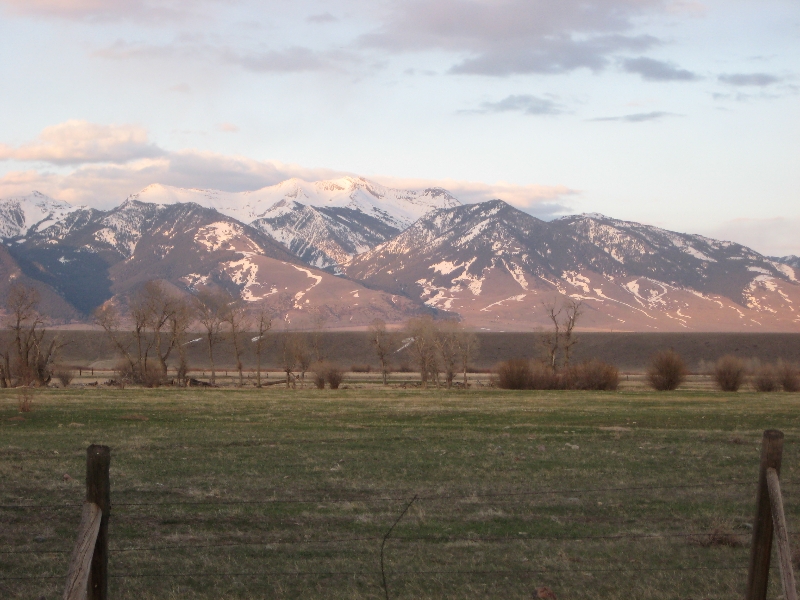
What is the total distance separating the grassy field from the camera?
10.2 m

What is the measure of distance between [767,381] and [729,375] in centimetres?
356

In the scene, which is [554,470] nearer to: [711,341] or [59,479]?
[59,479]

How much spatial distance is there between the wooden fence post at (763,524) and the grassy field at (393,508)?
2.60 meters

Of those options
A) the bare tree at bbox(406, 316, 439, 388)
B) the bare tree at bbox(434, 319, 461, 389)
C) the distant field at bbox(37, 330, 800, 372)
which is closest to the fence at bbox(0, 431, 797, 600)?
the bare tree at bbox(434, 319, 461, 389)

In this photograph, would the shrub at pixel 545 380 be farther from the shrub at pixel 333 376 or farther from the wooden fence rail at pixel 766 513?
the wooden fence rail at pixel 766 513

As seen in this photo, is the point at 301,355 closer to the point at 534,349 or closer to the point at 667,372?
the point at 667,372

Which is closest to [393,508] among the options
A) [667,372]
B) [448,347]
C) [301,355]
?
[667,372]

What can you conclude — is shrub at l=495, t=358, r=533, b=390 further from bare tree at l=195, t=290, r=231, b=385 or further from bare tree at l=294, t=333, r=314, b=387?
bare tree at l=195, t=290, r=231, b=385

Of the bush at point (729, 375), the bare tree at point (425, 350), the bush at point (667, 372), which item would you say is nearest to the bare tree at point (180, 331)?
the bare tree at point (425, 350)

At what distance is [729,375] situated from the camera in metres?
63.7

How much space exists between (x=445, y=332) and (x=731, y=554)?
88271 millimetres

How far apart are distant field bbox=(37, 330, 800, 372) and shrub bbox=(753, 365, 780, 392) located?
67.8m

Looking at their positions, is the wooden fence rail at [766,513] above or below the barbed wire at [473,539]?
above

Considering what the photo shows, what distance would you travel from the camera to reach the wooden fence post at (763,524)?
22.6ft
